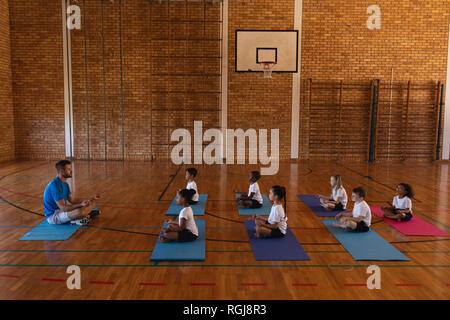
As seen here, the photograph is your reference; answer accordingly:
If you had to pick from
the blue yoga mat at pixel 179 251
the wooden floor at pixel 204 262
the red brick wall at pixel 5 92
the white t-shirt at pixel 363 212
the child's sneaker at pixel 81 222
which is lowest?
the wooden floor at pixel 204 262

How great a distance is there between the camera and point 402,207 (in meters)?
5.88

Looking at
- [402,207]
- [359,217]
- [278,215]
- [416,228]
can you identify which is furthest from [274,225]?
[402,207]

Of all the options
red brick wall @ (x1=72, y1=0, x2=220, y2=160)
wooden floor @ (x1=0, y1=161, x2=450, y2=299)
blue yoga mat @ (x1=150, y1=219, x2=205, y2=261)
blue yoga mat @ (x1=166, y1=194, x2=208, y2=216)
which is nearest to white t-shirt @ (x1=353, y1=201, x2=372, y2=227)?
wooden floor @ (x1=0, y1=161, x2=450, y2=299)

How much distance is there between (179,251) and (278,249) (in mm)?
1250

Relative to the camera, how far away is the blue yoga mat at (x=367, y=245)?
4.35 meters

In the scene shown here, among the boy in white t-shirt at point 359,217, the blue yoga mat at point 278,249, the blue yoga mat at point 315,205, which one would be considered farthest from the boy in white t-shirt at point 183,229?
the blue yoga mat at point 315,205

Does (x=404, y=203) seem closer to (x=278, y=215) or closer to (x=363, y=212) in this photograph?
(x=363, y=212)

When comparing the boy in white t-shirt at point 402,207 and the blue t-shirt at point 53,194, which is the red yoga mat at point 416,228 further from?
the blue t-shirt at point 53,194

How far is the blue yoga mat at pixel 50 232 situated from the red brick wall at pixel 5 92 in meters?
7.99

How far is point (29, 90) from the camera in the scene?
12.5m

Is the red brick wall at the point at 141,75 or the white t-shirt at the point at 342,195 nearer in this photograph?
the white t-shirt at the point at 342,195

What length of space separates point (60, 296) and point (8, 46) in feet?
38.4

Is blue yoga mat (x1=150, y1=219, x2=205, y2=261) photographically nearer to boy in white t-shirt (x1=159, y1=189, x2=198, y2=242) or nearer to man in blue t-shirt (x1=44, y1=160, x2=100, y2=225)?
boy in white t-shirt (x1=159, y1=189, x2=198, y2=242)

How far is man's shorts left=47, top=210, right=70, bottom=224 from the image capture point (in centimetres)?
533
